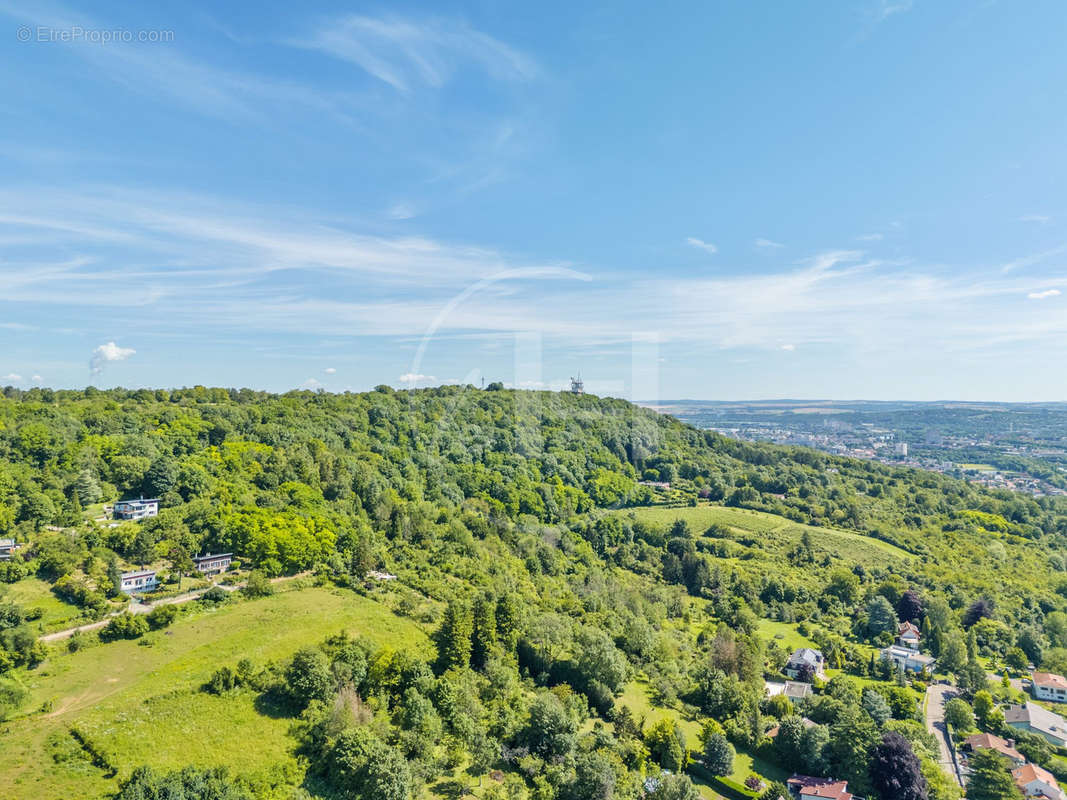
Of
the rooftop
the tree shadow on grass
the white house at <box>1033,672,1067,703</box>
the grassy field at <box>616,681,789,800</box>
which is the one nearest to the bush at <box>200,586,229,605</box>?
the tree shadow on grass

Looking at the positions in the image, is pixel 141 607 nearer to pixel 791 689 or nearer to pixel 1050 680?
pixel 791 689

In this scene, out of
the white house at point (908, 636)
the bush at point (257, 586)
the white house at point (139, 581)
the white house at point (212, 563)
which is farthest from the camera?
the white house at point (908, 636)

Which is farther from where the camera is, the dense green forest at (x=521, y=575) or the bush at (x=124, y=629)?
the bush at (x=124, y=629)

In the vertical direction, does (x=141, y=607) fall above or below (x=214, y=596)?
below

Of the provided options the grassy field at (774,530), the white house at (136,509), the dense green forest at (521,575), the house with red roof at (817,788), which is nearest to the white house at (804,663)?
the dense green forest at (521,575)

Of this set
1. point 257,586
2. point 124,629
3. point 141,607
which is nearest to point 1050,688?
point 257,586

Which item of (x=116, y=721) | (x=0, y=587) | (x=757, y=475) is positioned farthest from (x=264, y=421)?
(x=757, y=475)

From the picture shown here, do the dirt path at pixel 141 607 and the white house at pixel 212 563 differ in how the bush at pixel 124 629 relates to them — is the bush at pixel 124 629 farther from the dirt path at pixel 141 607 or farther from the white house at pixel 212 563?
the white house at pixel 212 563
